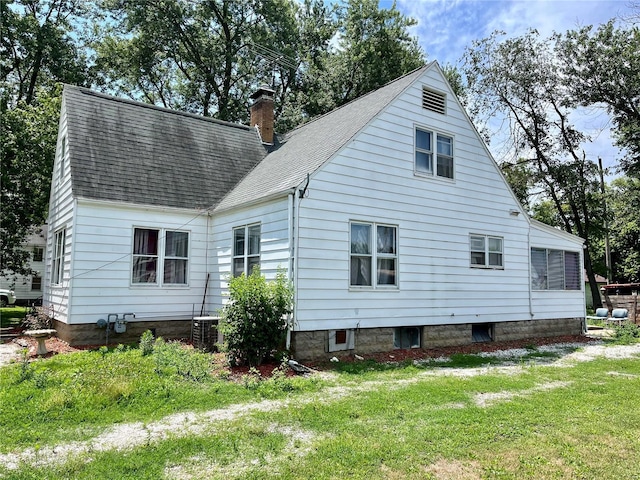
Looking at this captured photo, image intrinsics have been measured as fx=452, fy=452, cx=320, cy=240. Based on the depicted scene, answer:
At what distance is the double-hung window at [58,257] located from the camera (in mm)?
12227

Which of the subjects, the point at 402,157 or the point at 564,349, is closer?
the point at 402,157

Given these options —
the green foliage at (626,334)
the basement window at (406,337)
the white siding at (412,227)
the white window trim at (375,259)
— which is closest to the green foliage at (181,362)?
the white siding at (412,227)

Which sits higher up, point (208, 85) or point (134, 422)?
→ point (208, 85)

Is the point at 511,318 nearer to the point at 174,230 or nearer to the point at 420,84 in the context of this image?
the point at 420,84

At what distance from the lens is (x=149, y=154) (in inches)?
514

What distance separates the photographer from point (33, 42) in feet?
76.4

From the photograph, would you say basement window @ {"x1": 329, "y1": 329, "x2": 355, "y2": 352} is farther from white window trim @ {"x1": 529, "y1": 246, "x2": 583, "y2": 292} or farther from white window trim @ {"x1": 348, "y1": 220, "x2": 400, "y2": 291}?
white window trim @ {"x1": 529, "y1": 246, "x2": 583, "y2": 292}

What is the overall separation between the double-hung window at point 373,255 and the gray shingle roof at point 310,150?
1810 mm

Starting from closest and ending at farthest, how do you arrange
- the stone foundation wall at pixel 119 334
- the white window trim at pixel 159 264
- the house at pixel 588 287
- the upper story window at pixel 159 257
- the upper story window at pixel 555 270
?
the stone foundation wall at pixel 119 334
the white window trim at pixel 159 264
the upper story window at pixel 159 257
the upper story window at pixel 555 270
the house at pixel 588 287

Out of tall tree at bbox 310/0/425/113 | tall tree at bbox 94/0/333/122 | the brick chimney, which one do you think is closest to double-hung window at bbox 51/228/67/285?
the brick chimney

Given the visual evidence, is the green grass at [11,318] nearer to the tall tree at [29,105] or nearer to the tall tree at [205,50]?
the tall tree at [29,105]

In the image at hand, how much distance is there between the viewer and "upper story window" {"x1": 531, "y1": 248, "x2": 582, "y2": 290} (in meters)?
14.2

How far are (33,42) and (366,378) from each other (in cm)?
2524

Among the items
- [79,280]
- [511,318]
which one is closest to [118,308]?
[79,280]
